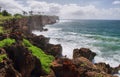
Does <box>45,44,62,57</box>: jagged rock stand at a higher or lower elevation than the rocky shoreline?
lower

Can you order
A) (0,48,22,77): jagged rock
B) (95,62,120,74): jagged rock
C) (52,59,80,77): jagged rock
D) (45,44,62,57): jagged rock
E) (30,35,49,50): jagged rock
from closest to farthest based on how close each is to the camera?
(0,48,22,77): jagged rock → (52,59,80,77): jagged rock → (95,62,120,74): jagged rock → (45,44,62,57): jagged rock → (30,35,49,50): jagged rock

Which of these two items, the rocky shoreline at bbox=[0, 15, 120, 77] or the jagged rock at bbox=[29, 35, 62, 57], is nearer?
the rocky shoreline at bbox=[0, 15, 120, 77]

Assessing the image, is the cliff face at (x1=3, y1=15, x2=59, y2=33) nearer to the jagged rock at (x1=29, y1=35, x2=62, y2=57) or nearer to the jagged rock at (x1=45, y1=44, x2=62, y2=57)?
the jagged rock at (x1=29, y1=35, x2=62, y2=57)

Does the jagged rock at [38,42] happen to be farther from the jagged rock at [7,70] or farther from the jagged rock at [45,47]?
the jagged rock at [7,70]

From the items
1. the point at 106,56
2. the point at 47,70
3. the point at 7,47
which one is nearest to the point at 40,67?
the point at 47,70

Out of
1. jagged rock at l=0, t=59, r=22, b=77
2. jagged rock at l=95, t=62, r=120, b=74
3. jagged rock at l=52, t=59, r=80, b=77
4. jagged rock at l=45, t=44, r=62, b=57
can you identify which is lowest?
jagged rock at l=95, t=62, r=120, b=74

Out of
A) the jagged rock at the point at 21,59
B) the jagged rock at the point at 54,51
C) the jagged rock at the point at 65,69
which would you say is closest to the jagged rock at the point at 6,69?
the jagged rock at the point at 21,59

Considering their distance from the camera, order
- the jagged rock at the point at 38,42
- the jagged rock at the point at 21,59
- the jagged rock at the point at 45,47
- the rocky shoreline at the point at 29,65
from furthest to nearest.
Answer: the jagged rock at the point at 38,42 → the jagged rock at the point at 45,47 → the jagged rock at the point at 21,59 → the rocky shoreline at the point at 29,65

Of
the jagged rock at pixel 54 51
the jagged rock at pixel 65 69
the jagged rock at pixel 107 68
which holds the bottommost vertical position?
the jagged rock at pixel 107 68

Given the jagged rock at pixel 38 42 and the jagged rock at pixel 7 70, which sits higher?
the jagged rock at pixel 7 70

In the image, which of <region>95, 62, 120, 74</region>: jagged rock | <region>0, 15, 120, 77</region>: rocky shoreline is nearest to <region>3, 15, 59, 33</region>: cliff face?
<region>95, 62, 120, 74</region>: jagged rock

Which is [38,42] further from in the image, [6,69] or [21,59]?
[6,69]

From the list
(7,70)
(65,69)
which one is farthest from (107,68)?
(7,70)

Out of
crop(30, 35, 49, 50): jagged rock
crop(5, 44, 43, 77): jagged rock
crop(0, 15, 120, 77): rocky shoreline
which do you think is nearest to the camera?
crop(0, 15, 120, 77): rocky shoreline
